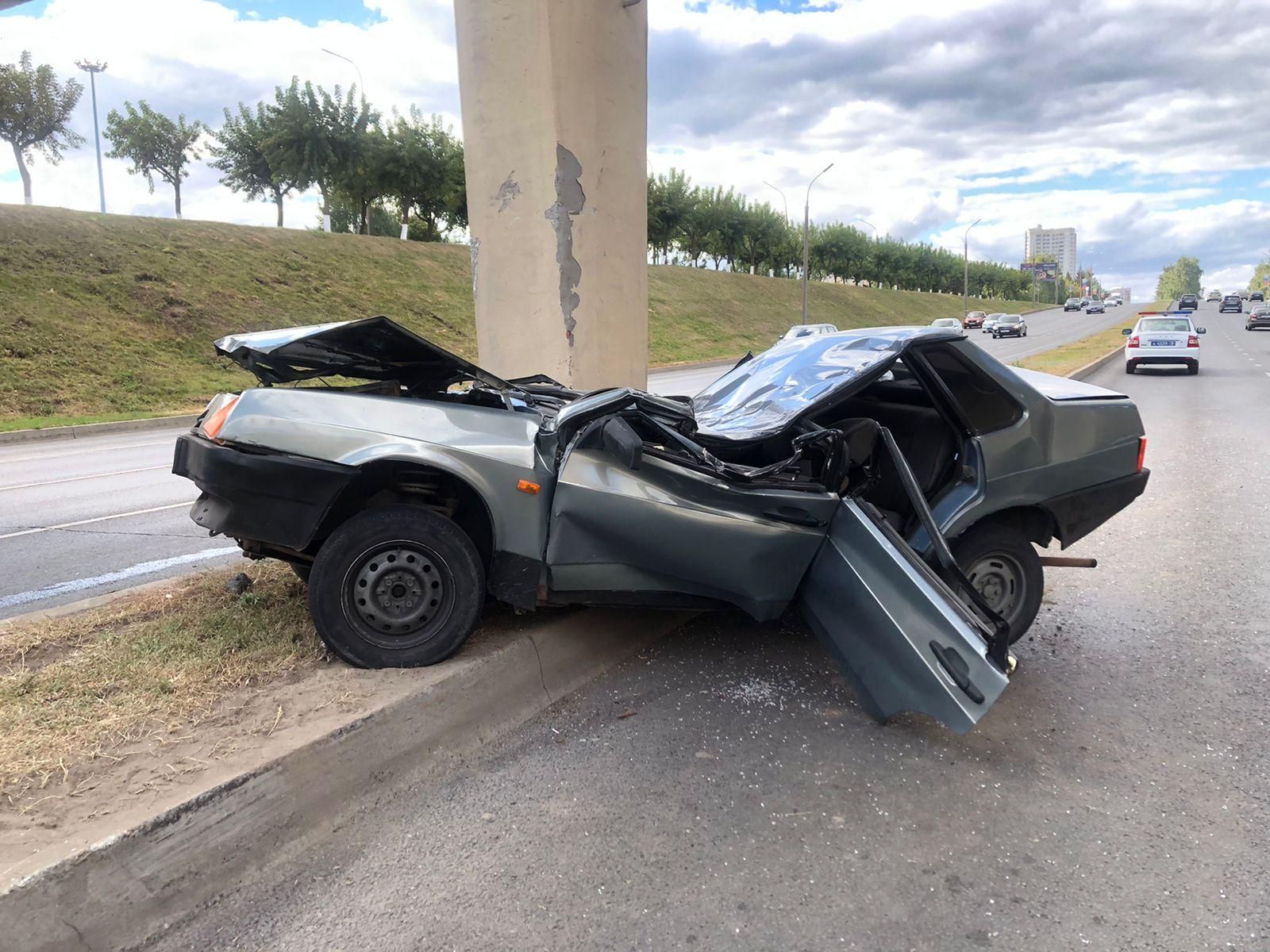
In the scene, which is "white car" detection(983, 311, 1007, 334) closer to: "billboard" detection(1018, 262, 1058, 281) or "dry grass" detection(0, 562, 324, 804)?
"dry grass" detection(0, 562, 324, 804)

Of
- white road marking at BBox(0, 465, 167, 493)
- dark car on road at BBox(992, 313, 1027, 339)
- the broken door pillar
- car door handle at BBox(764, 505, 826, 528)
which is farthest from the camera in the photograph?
dark car on road at BBox(992, 313, 1027, 339)

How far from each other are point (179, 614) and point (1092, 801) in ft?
13.3

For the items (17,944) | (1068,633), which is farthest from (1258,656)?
(17,944)

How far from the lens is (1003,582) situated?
426 cm

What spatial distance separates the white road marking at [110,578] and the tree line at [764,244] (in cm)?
3667

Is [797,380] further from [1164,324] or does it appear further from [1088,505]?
[1164,324]

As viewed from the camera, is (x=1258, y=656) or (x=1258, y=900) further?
(x=1258, y=656)

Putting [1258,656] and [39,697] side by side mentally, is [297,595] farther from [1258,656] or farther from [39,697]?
[1258,656]

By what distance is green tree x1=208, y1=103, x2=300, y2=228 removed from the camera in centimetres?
3722

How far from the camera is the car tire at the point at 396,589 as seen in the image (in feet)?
11.3

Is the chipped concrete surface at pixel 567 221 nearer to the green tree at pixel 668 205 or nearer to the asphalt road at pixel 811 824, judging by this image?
the asphalt road at pixel 811 824

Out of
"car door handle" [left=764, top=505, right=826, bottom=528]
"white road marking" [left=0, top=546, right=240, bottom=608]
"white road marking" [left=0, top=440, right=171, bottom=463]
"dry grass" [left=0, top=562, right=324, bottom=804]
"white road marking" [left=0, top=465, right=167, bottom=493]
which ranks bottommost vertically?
"white road marking" [left=0, top=440, right=171, bottom=463]

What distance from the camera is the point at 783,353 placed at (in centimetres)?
498

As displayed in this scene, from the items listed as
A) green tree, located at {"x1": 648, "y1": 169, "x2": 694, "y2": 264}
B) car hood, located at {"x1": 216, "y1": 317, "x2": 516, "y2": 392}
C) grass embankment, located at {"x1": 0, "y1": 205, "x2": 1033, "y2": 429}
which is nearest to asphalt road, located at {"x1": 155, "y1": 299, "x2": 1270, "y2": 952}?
car hood, located at {"x1": 216, "y1": 317, "x2": 516, "y2": 392}
